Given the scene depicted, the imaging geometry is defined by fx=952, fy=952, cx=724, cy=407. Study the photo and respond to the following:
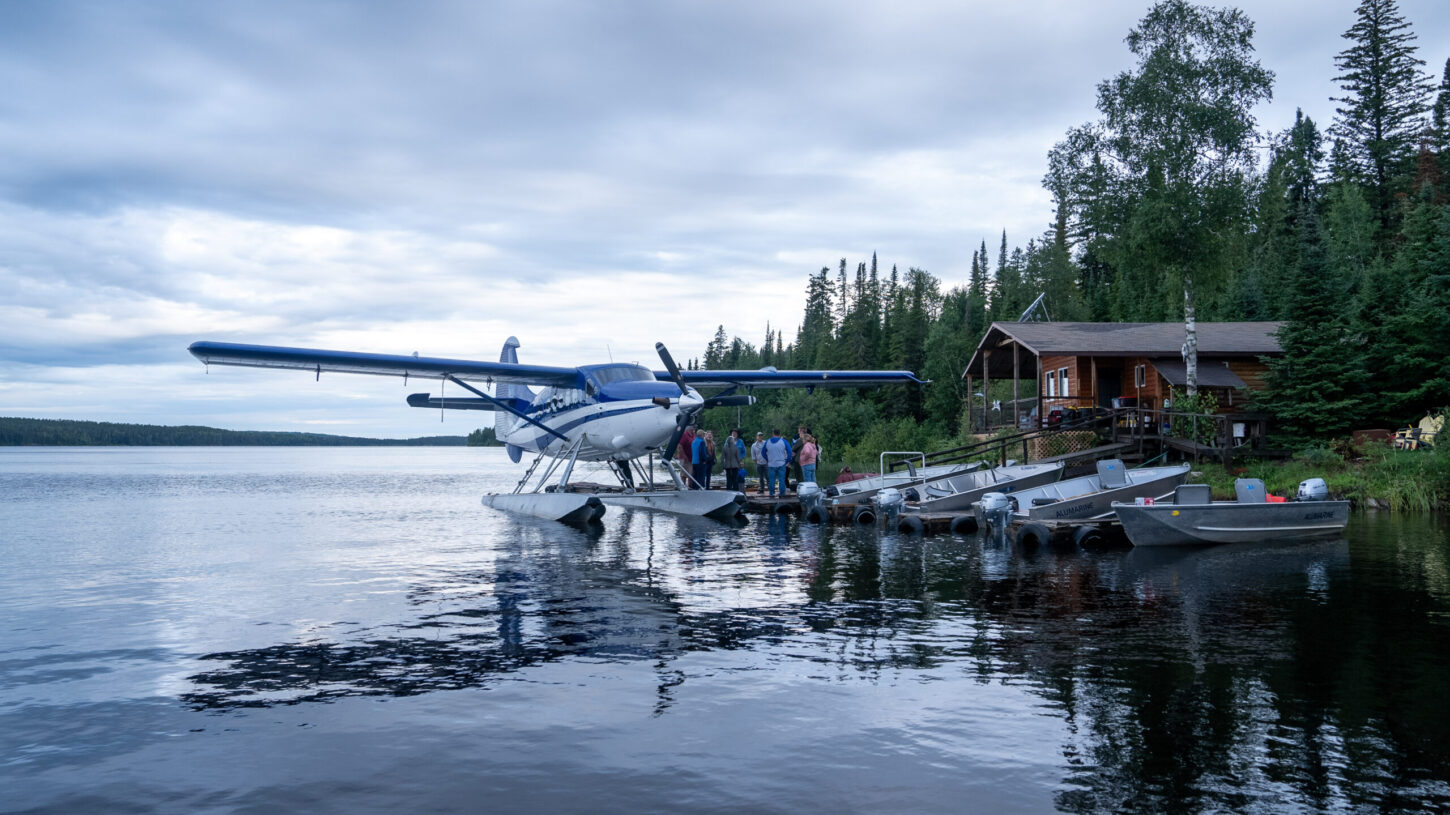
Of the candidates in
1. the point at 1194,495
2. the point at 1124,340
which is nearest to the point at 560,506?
the point at 1194,495

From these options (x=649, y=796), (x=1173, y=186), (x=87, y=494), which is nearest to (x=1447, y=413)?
(x=1173, y=186)

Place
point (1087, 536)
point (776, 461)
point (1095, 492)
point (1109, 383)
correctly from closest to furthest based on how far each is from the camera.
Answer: point (1087, 536), point (1095, 492), point (776, 461), point (1109, 383)

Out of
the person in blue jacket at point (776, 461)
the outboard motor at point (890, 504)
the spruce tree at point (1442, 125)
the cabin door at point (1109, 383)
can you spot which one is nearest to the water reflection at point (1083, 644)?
the outboard motor at point (890, 504)

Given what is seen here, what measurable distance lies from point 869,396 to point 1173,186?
40.0 metres

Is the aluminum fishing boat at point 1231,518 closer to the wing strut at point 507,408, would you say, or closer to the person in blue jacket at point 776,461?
the person in blue jacket at point 776,461

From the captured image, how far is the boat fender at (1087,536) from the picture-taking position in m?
14.6

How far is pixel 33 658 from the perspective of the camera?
759cm

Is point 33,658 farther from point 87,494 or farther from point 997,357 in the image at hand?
point 997,357

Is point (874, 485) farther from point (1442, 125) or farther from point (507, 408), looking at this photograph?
point (1442, 125)

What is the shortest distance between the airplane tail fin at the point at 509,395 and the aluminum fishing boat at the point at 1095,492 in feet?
42.9

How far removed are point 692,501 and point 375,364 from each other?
7153 mm

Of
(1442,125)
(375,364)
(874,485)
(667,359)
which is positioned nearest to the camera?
(667,359)

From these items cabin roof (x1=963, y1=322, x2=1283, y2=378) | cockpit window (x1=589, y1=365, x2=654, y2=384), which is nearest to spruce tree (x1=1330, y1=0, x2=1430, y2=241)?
cabin roof (x1=963, y1=322, x2=1283, y2=378)

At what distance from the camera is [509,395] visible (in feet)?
85.3
